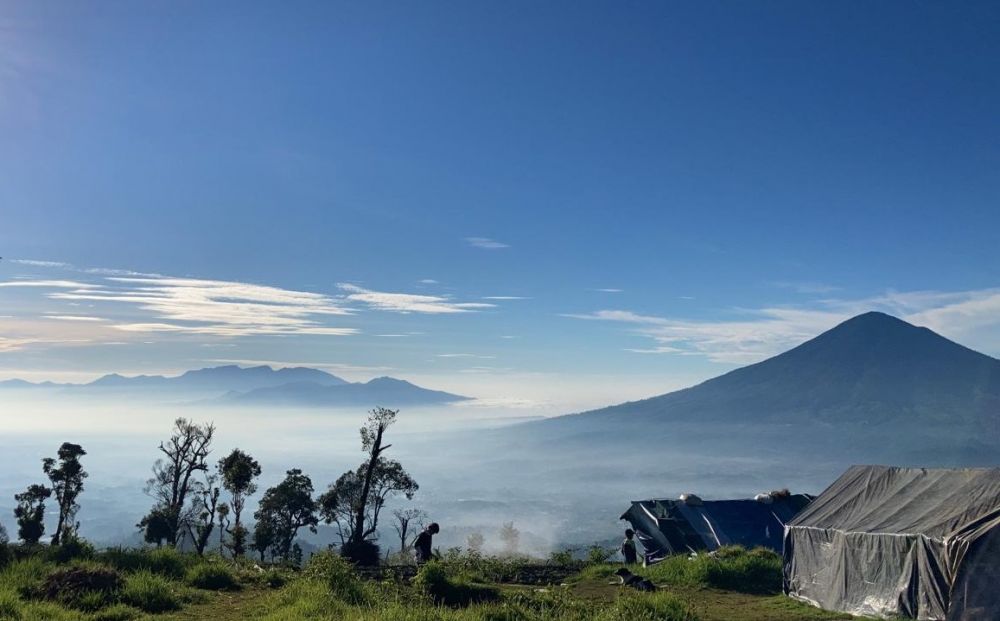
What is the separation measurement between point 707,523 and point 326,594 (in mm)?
16020

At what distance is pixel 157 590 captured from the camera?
12.0 m

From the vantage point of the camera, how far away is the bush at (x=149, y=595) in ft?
37.6

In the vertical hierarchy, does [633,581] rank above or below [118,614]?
below

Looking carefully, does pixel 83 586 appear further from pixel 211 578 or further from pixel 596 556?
pixel 596 556

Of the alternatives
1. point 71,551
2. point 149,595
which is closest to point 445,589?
point 149,595

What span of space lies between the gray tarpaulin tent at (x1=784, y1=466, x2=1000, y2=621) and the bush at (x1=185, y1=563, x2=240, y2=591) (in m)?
12.9

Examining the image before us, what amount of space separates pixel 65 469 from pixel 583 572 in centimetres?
3032

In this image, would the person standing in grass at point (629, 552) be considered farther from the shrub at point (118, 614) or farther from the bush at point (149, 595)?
the shrub at point (118, 614)

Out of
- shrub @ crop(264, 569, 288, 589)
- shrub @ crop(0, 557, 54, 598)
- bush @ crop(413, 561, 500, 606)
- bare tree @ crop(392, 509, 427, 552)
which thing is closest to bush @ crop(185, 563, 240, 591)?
shrub @ crop(264, 569, 288, 589)

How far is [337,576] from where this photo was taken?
13008mm

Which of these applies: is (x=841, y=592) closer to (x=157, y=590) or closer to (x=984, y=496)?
(x=984, y=496)

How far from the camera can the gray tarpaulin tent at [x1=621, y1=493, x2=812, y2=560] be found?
23000 mm

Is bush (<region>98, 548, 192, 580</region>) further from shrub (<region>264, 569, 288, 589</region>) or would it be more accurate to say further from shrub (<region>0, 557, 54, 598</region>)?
shrub (<region>264, 569, 288, 589</region>)

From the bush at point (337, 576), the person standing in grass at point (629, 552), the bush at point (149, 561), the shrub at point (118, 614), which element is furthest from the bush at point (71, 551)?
the person standing in grass at point (629, 552)
